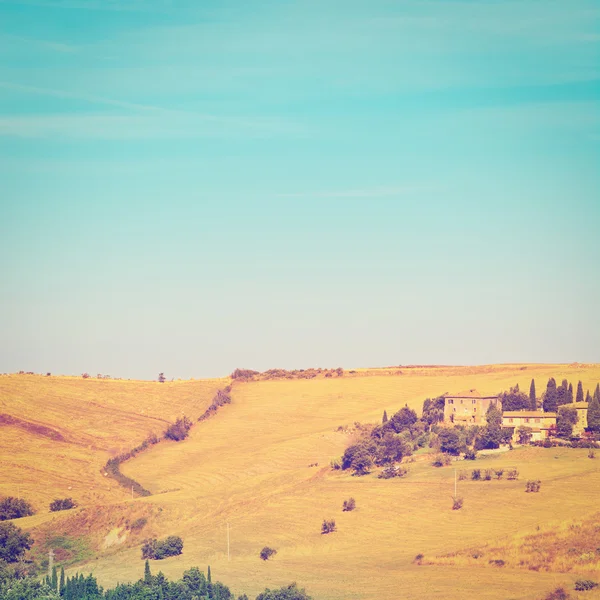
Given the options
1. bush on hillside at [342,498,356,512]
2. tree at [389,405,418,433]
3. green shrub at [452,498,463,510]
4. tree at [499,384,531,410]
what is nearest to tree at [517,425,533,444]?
tree at [499,384,531,410]

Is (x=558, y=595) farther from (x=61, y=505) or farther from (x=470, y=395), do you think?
(x=470, y=395)

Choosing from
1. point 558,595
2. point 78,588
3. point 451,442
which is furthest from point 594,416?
point 78,588

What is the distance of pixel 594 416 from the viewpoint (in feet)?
398

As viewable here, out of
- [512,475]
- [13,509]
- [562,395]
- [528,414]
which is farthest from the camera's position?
[562,395]

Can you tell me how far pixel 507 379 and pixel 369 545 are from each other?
5883cm

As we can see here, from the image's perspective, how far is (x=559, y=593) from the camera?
7838cm

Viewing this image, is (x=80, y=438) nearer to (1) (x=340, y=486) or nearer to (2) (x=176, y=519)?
(2) (x=176, y=519)

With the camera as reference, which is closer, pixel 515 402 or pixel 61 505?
pixel 61 505

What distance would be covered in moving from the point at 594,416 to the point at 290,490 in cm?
3352

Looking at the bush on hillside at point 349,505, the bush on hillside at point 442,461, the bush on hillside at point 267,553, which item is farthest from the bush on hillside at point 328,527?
the bush on hillside at point 442,461

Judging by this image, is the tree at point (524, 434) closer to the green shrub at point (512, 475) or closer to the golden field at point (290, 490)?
the golden field at point (290, 490)

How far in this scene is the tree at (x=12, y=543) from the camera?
10156 centimetres

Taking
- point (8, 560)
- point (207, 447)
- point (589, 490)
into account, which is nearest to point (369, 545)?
point (589, 490)

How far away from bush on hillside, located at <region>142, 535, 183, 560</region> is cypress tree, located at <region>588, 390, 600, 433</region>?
4643 cm
